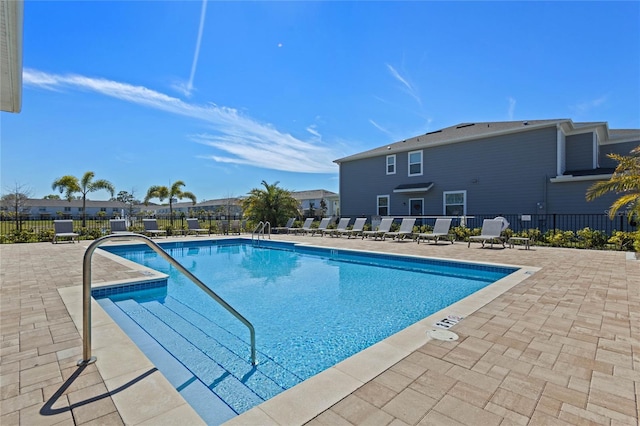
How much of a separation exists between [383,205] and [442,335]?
54.3 ft

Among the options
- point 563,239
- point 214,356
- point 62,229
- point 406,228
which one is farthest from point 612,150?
point 62,229

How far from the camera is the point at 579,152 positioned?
14.2 meters

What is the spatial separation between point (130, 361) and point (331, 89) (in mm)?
14299

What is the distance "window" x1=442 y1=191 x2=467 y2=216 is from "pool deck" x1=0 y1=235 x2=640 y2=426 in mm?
12501

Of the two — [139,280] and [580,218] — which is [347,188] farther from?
[139,280]

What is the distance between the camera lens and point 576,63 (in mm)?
12133

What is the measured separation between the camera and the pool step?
108 inches

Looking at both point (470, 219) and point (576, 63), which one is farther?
point (470, 219)

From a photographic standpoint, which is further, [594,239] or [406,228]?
[406,228]

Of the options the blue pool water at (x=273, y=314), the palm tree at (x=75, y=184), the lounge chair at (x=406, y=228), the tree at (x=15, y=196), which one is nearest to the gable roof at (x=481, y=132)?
the lounge chair at (x=406, y=228)

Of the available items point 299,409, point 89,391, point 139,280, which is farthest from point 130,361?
point 139,280

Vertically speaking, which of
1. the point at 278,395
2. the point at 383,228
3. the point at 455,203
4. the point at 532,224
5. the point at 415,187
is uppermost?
the point at 415,187

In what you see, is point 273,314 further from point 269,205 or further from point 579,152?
point 579,152

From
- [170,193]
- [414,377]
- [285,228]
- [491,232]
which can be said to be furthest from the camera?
[170,193]
